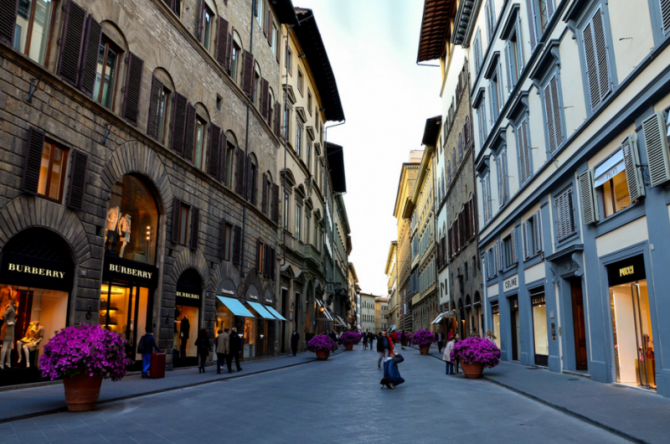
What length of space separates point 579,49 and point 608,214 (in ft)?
15.7

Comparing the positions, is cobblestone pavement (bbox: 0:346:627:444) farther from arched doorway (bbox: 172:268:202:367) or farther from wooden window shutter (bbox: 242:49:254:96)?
wooden window shutter (bbox: 242:49:254:96)

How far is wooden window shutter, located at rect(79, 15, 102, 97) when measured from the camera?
14461 millimetres

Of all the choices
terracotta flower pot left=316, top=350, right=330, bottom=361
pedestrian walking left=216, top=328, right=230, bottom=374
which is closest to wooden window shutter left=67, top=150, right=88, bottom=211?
pedestrian walking left=216, top=328, right=230, bottom=374

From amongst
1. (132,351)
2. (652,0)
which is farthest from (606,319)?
(132,351)

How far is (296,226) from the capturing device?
126 feet

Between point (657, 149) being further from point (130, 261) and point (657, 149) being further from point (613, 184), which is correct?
point (130, 261)

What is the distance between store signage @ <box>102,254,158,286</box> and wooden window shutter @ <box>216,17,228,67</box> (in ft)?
33.2

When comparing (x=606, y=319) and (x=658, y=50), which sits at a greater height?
(x=658, y=50)

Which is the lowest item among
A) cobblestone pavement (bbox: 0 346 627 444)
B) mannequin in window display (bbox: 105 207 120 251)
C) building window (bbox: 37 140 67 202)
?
cobblestone pavement (bbox: 0 346 627 444)

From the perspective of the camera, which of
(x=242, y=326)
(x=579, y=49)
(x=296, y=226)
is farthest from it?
(x=296, y=226)

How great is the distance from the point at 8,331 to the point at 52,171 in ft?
12.6

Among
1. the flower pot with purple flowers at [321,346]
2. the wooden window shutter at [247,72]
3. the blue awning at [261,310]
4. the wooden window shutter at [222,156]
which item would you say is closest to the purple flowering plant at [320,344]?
the flower pot with purple flowers at [321,346]

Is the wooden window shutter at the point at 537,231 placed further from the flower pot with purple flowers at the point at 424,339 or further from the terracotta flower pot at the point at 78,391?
the terracotta flower pot at the point at 78,391

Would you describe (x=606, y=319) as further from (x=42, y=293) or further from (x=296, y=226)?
(x=296, y=226)
